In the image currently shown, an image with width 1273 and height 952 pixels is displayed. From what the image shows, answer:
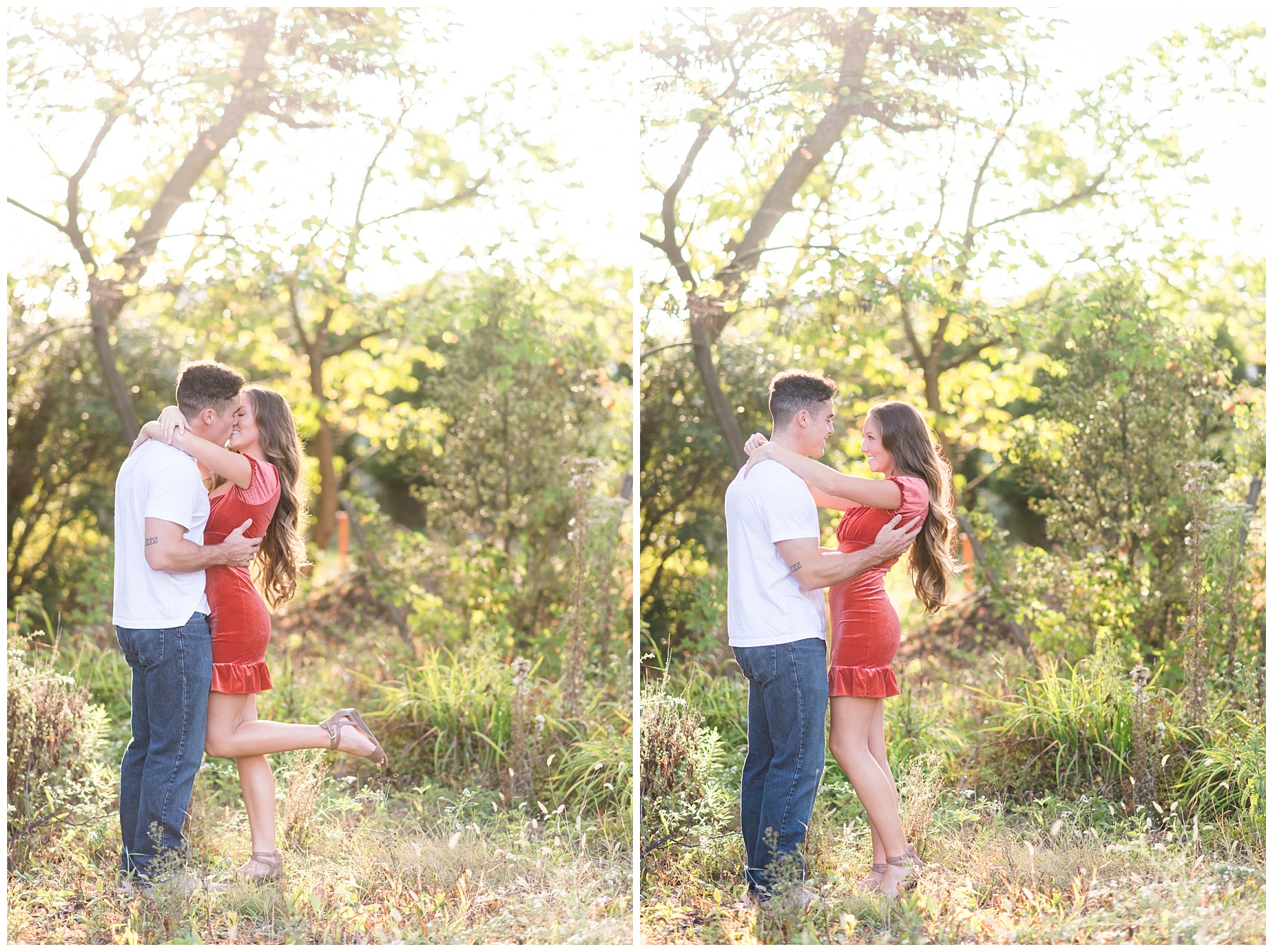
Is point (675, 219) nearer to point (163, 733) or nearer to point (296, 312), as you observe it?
point (296, 312)

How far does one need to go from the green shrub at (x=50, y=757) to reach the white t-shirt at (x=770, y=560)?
2412mm

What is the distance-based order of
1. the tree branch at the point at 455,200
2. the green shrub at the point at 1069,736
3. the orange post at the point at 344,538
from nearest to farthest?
1. the green shrub at the point at 1069,736
2. the tree branch at the point at 455,200
3. the orange post at the point at 344,538

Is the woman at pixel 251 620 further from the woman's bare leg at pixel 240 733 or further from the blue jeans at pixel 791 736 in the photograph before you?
the blue jeans at pixel 791 736

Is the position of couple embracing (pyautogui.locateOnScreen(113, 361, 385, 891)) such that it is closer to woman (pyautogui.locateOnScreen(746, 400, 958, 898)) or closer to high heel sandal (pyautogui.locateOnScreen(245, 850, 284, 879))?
high heel sandal (pyautogui.locateOnScreen(245, 850, 284, 879))

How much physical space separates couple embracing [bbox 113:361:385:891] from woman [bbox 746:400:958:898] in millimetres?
1569

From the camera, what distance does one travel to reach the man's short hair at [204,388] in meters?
3.27

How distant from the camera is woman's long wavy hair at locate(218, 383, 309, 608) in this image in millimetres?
3432

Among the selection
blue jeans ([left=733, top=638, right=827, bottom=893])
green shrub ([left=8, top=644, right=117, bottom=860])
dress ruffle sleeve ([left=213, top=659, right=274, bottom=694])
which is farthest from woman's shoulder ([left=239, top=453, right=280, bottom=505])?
blue jeans ([left=733, top=638, right=827, bottom=893])

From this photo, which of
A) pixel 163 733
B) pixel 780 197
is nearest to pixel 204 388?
pixel 163 733

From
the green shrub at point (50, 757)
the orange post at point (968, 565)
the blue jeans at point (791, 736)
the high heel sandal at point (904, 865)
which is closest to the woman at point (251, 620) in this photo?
the green shrub at point (50, 757)

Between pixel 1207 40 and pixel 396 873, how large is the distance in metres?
4.53

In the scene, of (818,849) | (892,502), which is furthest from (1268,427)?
(818,849)

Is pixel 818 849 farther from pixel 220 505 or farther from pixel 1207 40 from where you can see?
pixel 1207 40

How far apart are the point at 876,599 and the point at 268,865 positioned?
2.08m
